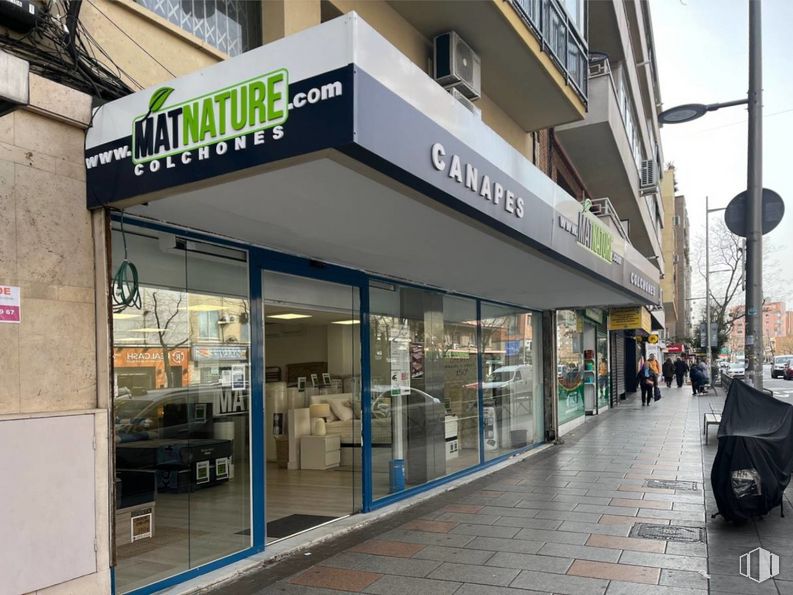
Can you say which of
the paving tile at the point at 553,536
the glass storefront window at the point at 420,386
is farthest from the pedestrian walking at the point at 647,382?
the paving tile at the point at 553,536

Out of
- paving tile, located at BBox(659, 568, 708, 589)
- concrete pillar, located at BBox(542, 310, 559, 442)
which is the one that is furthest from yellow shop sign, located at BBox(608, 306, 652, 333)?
paving tile, located at BBox(659, 568, 708, 589)

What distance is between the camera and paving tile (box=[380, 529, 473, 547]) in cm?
622

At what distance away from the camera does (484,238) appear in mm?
5812

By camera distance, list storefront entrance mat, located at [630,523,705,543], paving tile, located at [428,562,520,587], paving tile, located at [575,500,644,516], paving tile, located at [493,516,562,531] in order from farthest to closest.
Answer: paving tile, located at [575,500,644,516], paving tile, located at [493,516,562,531], storefront entrance mat, located at [630,523,705,543], paving tile, located at [428,562,520,587]

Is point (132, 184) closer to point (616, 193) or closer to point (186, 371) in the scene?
point (186, 371)

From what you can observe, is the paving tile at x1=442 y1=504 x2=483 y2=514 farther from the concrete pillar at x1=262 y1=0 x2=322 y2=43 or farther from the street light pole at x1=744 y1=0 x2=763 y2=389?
the concrete pillar at x1=262 y1=0 x2=322 y2=43

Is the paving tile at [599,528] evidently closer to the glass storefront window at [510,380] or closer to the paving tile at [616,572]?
the paving tile at [616,572]

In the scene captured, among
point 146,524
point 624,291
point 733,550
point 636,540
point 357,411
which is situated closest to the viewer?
point 146,524

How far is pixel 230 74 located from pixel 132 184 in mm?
994

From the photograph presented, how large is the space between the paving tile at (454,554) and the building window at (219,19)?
4.93 meters

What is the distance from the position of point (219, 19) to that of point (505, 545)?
554 cm

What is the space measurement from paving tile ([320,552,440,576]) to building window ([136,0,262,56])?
4.71 metres

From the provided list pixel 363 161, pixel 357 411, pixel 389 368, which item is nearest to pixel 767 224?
pixel 389 368

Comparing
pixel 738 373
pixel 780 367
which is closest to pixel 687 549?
pixel 738 373
